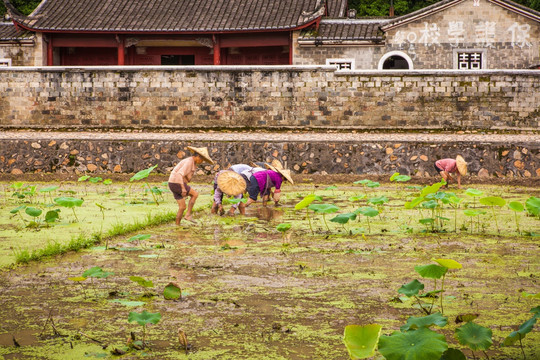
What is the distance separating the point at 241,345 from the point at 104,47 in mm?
19499

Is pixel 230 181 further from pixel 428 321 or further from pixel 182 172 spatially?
pixel 428 321

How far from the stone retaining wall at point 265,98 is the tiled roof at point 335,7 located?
8.86 meters

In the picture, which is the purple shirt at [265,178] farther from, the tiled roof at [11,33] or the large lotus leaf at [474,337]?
the tiled roof at [11,33]

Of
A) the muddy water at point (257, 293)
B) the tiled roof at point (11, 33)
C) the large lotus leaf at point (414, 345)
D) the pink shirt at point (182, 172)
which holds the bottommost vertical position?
the muddy water at point (257, 293)

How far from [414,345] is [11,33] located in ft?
64.9

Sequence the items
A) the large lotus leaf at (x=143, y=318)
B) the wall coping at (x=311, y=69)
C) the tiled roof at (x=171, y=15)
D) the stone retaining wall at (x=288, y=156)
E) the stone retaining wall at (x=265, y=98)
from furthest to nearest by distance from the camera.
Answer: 1. the tiled roof at (x=171, y=15)
2. the stone retaining wall at (x=265, y=98)
3. the wall coping at (x=311, y=69)
4. the stone retaining wall at (x=288, y=156)
5. the large lotus leaf at (x=143, y=318)

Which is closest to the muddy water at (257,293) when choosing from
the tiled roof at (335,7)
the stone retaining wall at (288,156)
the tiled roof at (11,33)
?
the stone retaining wall at (288,156)

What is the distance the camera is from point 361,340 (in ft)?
7.68

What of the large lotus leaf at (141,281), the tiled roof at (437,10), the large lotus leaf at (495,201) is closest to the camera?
the large lotus leaf at (141,281)

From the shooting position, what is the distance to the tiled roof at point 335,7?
2188cm

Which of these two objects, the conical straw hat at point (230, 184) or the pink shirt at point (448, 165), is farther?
the pink shirt at point (448, 165)

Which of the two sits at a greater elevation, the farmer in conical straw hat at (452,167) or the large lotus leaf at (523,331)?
the farmer in conical straw hat at (452,167)

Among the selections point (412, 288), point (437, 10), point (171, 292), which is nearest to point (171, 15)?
point (437, 10)

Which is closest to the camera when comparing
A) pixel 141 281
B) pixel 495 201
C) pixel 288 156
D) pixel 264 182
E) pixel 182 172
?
pixel 141 281
